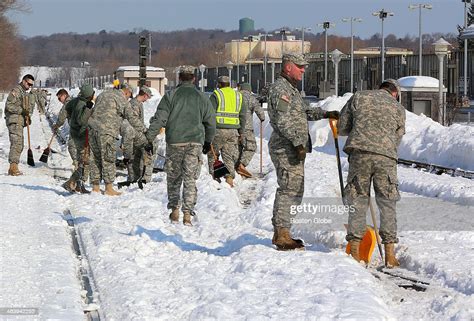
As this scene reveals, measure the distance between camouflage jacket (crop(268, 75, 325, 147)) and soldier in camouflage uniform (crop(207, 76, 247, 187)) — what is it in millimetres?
6595

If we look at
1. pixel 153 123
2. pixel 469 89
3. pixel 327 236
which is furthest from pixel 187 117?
pixel 469 89

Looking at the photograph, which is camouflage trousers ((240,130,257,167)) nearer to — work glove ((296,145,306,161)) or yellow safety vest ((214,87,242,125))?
yellow safety vest ((214,87,242,125))

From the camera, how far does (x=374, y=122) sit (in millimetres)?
9945

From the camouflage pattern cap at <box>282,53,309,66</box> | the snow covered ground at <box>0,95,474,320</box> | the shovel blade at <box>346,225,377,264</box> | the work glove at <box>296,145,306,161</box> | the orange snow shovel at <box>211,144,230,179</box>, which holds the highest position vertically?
the camouflage pattern cap at <box>282,53,309,66</box>

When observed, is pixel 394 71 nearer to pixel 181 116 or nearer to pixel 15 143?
pixel 15 143

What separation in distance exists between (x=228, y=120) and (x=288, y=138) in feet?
22.5

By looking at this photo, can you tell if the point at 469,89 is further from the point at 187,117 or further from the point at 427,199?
the point at 187,117

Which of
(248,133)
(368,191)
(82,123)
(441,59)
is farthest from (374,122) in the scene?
(441,59)

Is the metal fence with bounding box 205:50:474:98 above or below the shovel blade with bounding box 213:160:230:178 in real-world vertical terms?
above

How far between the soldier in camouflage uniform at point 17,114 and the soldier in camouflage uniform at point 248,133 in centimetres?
450

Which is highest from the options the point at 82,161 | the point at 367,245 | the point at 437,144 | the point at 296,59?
the point at 296,59

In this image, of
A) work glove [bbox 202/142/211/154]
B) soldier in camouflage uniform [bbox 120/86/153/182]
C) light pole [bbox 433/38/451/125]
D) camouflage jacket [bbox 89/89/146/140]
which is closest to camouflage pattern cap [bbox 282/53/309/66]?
work glove [bbox 202/142/211/154]

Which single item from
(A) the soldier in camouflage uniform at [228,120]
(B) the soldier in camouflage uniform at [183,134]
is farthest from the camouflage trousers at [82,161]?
(B) the soldier in camouflage uniform at [183,134]

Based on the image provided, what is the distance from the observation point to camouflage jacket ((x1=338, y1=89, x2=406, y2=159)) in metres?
9.94
